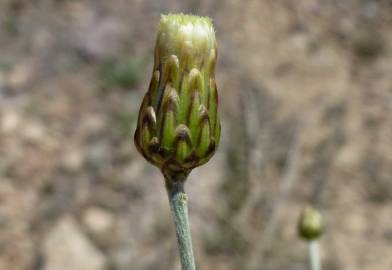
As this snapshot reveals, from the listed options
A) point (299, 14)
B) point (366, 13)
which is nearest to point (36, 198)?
point (299, 14)

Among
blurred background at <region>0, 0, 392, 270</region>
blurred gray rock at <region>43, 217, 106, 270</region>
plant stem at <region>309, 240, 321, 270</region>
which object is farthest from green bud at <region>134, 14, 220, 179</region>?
blurred gray rock at <region>43, 217, 106, 270</region>

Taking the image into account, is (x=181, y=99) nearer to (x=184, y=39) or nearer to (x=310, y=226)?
(x=184, y=39)

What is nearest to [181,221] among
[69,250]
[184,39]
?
[184,39]

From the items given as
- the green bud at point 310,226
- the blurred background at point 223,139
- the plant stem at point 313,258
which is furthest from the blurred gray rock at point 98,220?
the plant stem at point 313,258

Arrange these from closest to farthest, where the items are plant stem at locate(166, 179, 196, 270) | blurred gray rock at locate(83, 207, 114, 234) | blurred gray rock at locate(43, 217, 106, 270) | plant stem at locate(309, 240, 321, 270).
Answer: plant stem at locate(166, 179, 196, 270), plant stem at locate(309, 240, 321, 270), blurred gray rock at locate(43, 217, 106, 270), blurred gray rock at locate(83, 207, 114, 234)

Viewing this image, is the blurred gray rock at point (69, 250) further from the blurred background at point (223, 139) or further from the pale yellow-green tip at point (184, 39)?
the pale yellow-green tip at point (184, 39)

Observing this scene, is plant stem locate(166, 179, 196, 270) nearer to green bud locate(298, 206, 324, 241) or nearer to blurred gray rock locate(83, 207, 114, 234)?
green bud locate(298, 206, 324, 241)

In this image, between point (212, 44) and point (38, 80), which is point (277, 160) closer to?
point (38, 80)
